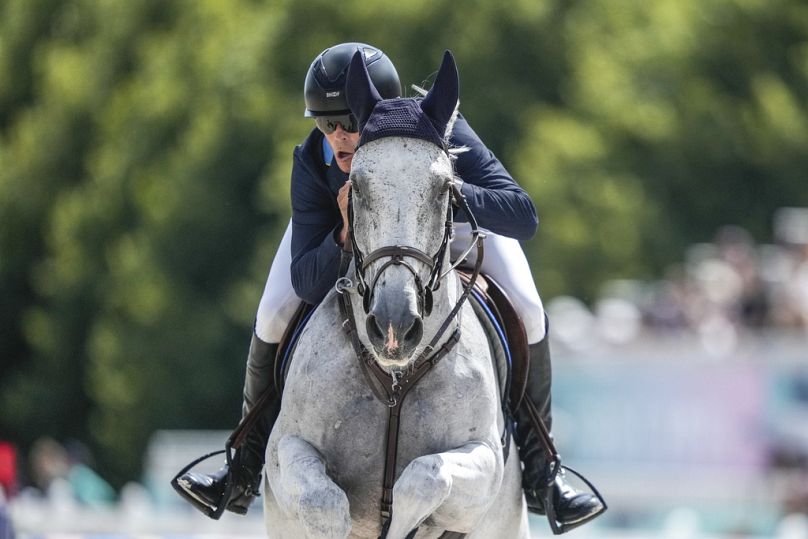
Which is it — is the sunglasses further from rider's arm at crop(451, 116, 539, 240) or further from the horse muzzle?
the horse muzzle

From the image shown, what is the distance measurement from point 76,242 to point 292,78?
5.20 metres

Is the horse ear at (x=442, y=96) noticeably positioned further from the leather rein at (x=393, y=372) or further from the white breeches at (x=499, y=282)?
the white breeches at (x=499, y=282)

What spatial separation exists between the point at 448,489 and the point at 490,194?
1.09 metres

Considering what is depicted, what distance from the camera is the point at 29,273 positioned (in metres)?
32.6

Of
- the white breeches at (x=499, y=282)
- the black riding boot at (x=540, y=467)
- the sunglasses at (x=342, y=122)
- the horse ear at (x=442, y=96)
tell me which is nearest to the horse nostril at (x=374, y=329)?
the horse ear at (x=442, y=96)

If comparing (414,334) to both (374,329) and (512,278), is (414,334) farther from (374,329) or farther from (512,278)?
(512,278)

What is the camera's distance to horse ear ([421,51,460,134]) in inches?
223

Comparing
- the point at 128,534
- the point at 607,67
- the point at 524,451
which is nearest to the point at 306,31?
the point at 607,67

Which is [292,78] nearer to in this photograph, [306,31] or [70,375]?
[306,31]

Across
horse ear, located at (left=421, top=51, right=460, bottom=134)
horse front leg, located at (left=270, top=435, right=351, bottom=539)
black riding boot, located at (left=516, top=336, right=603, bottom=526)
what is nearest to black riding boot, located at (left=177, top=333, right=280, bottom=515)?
horse front leg, located at (left=270, top=435, right=351, bottom=539)

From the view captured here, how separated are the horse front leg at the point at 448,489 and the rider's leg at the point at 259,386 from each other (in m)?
1.16

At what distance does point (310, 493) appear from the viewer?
5570mm

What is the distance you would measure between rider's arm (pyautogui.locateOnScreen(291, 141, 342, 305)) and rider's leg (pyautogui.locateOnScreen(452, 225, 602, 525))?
767mm

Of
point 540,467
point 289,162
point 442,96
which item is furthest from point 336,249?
point 289,162
